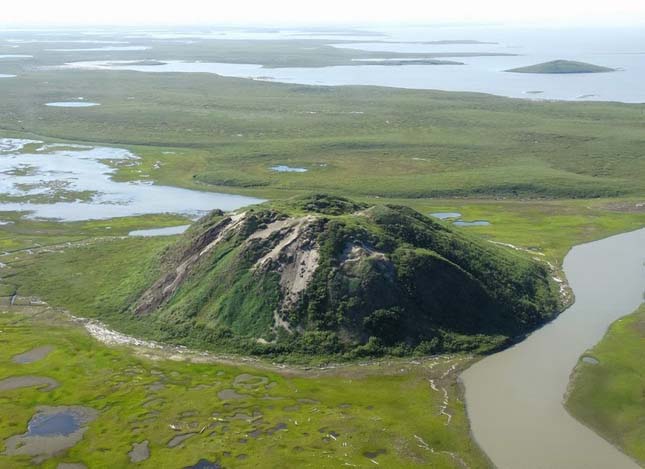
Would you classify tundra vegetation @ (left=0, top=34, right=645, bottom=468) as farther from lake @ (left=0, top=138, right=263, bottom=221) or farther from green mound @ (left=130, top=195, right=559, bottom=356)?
lake @ (left=0, top=138, right=263, bottom=221)

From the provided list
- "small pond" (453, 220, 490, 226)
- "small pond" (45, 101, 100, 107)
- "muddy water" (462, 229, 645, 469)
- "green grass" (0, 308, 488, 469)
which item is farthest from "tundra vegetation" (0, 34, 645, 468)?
"small pond" (45, 101, 100, 107)

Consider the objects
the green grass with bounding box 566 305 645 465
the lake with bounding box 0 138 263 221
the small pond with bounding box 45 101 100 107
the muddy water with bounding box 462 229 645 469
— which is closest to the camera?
the muddy water with bounding box 462 229 645 469

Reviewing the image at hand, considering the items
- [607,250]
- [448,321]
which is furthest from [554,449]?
[607,250]

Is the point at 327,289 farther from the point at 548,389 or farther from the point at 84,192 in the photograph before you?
the point at 84,192

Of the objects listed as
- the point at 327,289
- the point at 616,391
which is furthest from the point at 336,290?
the point at 616,391

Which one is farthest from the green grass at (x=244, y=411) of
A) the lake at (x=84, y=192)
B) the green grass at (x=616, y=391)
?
the lake at (x=84, y=192)

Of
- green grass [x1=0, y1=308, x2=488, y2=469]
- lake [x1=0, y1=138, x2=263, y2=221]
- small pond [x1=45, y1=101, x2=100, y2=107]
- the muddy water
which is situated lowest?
lake [x1=0, y1=138, x2=263, y2=221]

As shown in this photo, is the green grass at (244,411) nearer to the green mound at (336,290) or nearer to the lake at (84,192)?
the green mound at (336,290)
